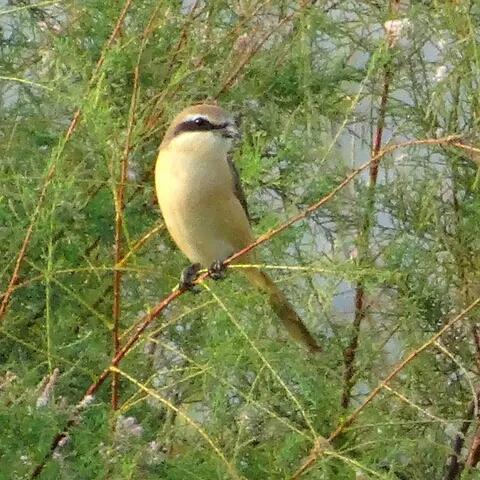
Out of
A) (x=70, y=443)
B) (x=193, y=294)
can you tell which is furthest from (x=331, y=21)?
(x=70, y=443)

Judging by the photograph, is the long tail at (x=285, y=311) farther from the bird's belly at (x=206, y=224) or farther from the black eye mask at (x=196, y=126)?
the black eye mask at (x=196, y=126)

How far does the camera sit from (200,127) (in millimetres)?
1530

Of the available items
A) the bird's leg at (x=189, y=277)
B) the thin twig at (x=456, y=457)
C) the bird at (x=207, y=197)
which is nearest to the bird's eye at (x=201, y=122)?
the bird at (x=207, y=197)

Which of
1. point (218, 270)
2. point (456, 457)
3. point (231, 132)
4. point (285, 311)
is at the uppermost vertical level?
point (231, 132)

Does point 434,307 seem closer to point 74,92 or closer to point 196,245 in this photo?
point 196,245

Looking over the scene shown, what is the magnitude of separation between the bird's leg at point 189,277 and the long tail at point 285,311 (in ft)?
0.24

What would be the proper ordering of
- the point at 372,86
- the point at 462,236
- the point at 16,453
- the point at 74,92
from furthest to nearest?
the point at 372,86
the point at 462,236
the point at 74,92
the point at 16,453

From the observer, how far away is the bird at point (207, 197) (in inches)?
58.9

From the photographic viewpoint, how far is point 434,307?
63.9 inches

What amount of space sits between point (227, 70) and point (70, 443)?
71 centimetres

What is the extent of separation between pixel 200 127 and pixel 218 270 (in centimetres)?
28

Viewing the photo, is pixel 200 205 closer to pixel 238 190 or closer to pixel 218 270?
pixel 238 190

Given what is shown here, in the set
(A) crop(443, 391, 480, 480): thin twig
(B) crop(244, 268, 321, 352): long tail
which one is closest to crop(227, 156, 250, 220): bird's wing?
(B) crop(244, 268, 321, 352): long tail

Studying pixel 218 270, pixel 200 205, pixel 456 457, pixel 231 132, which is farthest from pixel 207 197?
pixel 456 457
